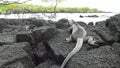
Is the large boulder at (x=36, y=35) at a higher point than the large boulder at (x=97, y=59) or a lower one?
lower

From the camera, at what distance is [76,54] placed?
22.2 feet

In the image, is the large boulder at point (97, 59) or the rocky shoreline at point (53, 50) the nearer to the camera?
the large boulder at point (97, 59)

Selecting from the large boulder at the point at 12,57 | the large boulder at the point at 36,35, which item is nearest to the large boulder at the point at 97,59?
the large boulder at the point at 12,57

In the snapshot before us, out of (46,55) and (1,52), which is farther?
(46,55)

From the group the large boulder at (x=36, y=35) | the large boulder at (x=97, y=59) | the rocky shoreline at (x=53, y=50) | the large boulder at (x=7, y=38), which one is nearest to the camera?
the large boulder at (x=97, y=59)

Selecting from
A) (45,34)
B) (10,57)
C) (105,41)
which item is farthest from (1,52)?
(105,41)

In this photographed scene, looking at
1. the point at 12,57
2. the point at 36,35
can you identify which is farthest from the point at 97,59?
the point at 36,35

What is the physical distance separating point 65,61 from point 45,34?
2.49 m

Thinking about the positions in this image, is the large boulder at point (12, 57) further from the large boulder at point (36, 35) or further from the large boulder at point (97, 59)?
the large boulder at point (36, 35)

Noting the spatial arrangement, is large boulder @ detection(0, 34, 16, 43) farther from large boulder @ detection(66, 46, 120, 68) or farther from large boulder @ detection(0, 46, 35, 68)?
A: large boulder @ detection(66, 46, 120, 68)

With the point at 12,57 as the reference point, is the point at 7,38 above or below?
below

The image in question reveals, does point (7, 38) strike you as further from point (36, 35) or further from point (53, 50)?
point (53, 50)

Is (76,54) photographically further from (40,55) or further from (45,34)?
(45,34)

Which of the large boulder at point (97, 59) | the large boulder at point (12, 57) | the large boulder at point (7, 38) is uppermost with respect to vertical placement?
the large boulder at point (97, 59)
